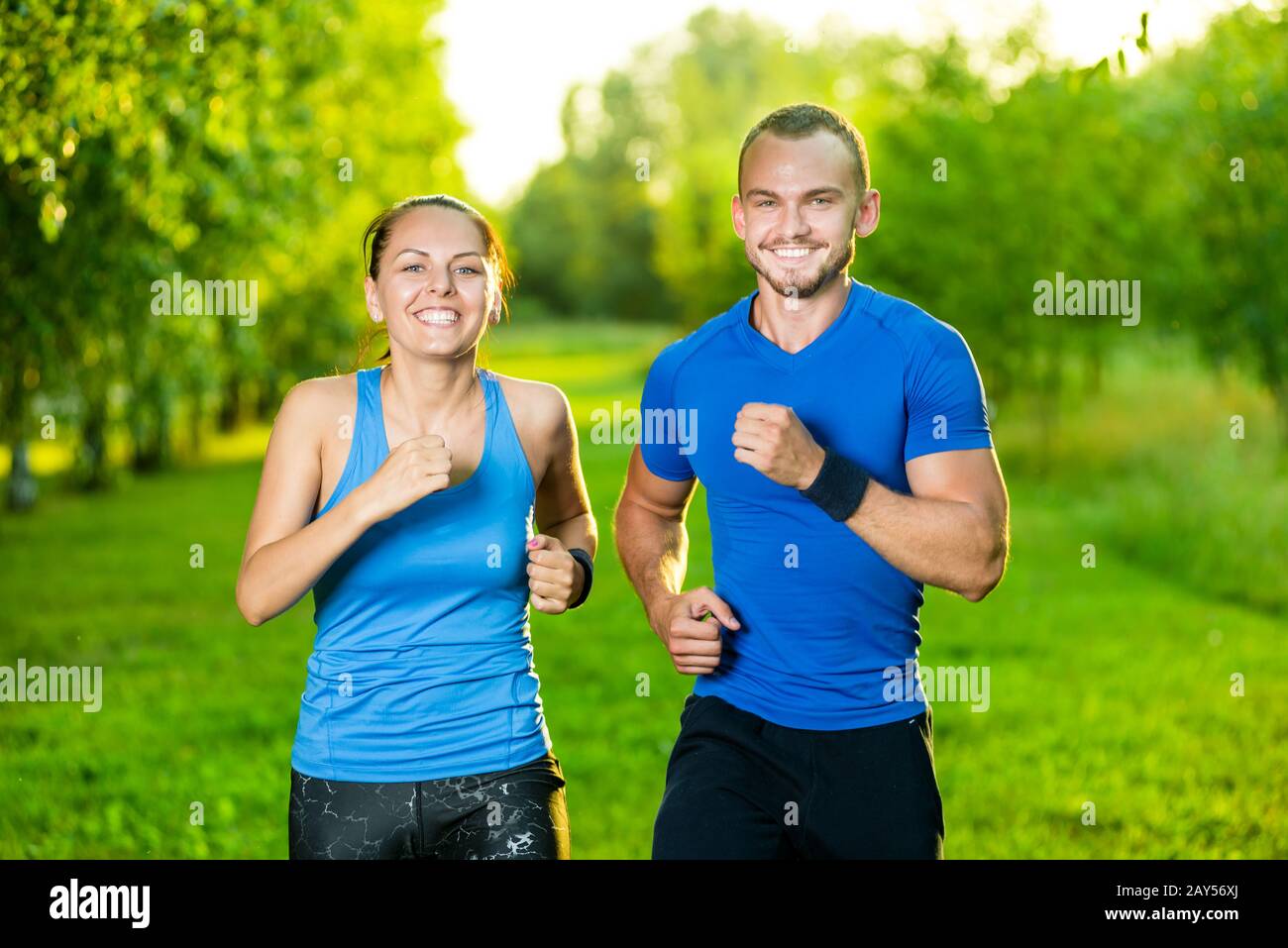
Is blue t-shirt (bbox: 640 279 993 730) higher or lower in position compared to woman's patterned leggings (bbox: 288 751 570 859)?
higher

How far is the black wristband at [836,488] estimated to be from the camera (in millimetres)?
3699

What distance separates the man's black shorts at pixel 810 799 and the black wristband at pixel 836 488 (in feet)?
2.04

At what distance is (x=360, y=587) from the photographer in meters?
3.79

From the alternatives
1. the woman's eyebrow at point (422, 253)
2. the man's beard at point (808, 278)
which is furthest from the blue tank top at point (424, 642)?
the man's beard at point (808, 278)

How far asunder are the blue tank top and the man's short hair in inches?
45.9

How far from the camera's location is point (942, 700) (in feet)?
35.4

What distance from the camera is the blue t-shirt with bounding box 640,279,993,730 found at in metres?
3.94

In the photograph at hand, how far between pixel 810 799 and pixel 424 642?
108 centimetres

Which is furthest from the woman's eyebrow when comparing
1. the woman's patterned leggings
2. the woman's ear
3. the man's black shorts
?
the man's black shorts

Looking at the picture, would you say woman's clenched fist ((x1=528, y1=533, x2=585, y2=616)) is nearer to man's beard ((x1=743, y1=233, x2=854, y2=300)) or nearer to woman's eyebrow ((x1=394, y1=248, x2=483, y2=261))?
woman's eyebrow ((x1=394, y1=248, x2=483, y2=261))

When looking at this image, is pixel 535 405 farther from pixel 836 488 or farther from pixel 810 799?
pixel 810 799

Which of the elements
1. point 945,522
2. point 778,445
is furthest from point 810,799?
point 778,445

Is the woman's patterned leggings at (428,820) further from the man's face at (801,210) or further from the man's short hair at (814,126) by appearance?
the man's short hair at (814,126)
